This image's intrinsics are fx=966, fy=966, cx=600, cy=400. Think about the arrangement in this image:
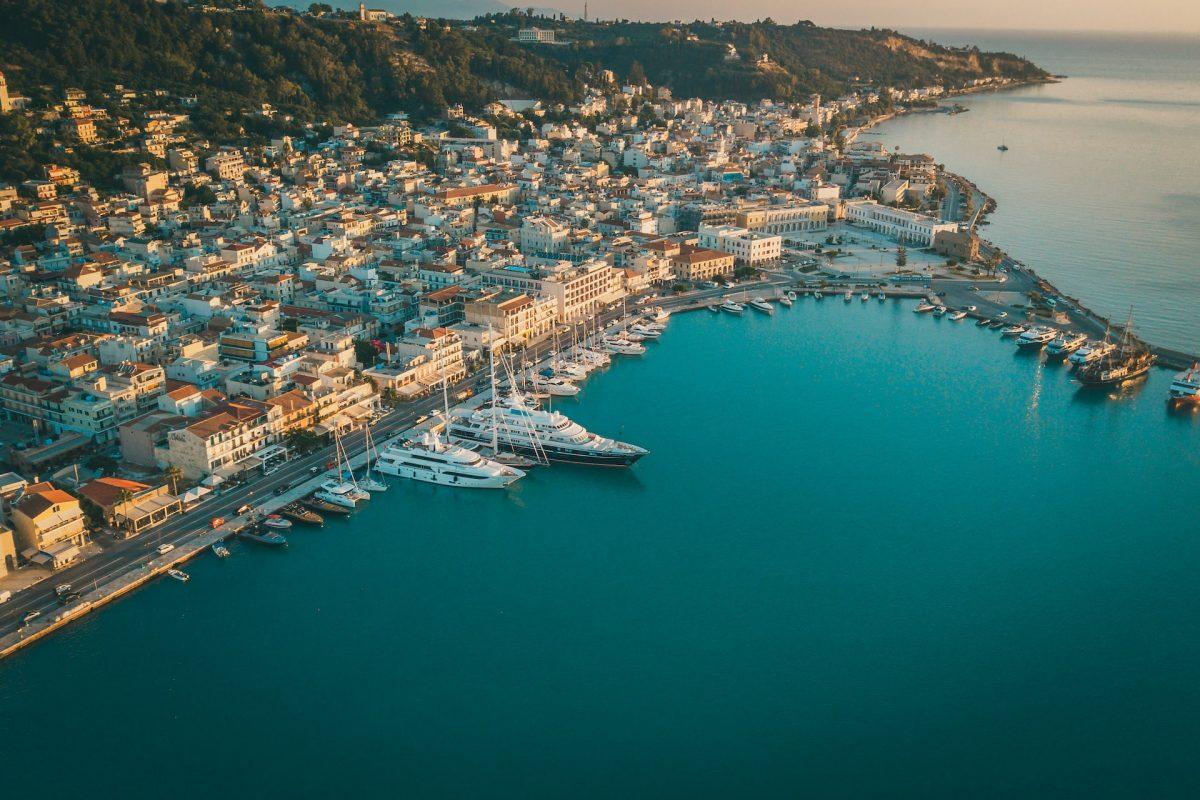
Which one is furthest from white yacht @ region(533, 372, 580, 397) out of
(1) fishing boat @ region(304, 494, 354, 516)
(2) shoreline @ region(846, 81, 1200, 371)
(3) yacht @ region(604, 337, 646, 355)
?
(2) shoreline @ region(846, 81, 1200, 371)

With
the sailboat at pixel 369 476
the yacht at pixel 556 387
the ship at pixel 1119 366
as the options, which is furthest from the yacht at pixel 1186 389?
the sailboat at pixel 369 476

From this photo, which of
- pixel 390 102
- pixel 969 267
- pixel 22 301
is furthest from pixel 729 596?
pixel 390 102

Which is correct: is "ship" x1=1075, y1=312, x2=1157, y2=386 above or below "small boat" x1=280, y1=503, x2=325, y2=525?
above

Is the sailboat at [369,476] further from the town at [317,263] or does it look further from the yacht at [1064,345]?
the yacht at [1064,345]

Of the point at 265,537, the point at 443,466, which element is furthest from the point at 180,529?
the point at 443,466

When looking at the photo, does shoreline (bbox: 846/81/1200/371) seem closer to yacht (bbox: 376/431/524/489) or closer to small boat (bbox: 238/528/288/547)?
yacht (bbox: 376/431/524/489)
